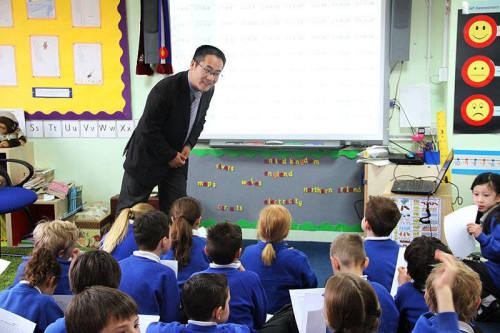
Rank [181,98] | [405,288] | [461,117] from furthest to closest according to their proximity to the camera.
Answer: [461,117] < [181,98] < [405,288]

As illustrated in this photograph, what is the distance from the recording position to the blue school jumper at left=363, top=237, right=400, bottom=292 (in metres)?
2.17

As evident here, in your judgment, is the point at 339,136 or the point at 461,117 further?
the point at 339,136

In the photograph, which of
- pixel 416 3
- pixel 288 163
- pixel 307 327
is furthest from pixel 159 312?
pixel 416 3

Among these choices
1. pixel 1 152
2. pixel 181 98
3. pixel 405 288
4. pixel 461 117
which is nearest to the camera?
pixel 405 288

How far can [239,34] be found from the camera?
13.1ft

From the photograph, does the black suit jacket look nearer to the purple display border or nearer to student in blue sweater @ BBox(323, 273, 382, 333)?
the purple display border

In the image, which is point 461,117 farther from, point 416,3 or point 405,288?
point 405,288

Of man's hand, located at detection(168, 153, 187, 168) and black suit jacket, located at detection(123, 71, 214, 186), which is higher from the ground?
black suit jacket, located at detection(123, 71, 214, 186)

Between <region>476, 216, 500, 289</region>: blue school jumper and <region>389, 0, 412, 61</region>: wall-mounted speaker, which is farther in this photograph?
<region>389, 0, 412, 61</region>: wall-mounted speaker

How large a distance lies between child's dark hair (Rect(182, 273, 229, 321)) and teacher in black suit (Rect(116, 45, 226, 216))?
4.71ft

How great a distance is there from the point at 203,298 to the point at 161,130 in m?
1.59

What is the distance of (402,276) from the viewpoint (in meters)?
1.92

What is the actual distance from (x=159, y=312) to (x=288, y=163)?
7.48ft

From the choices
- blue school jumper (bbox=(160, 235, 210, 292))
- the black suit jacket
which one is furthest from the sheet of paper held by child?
the black suit jacket
